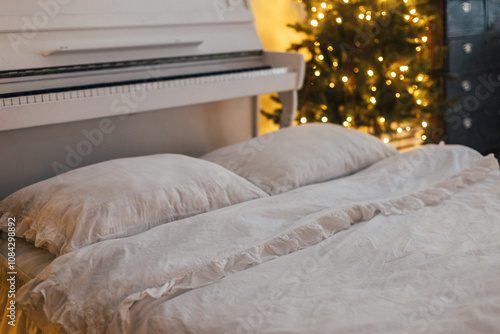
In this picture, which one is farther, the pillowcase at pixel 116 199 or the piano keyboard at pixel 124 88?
the piano keyboard at pixel 124 88

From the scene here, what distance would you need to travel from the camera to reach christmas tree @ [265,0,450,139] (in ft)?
10.6

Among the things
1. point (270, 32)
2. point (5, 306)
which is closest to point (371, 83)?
point (270, 32)

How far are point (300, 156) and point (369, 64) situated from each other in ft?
4.42

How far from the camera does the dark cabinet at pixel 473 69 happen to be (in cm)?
369

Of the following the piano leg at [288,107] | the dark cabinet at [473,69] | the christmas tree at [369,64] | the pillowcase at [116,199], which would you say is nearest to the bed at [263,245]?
the pillowcase at [116,199]

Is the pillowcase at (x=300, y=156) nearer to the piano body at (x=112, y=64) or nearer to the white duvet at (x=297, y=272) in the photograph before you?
the white duvet at (x=297, y=272)

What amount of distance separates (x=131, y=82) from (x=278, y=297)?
1.32 metres

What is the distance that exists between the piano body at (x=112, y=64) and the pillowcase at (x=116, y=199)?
1.03 ft

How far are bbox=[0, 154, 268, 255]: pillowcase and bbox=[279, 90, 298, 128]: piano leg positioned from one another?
91 centimetres

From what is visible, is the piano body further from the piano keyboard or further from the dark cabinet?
the dark cabinet

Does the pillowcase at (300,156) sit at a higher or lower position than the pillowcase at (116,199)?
lower

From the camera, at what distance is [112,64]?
2.32 metres

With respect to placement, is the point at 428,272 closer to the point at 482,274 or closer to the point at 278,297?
the point at 482,274

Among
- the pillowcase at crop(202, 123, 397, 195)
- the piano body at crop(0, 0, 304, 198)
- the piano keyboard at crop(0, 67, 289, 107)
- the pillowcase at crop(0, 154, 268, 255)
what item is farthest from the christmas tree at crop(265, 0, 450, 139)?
the pillowcase at crop(0, 154, 268, 255)
